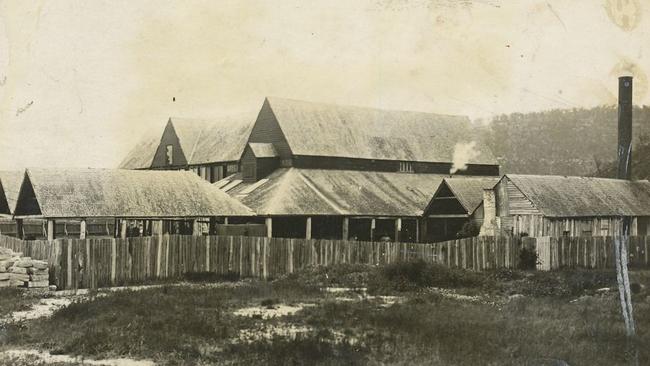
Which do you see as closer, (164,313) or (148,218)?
(164,313)

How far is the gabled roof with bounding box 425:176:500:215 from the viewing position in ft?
148

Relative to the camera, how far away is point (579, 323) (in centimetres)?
1850

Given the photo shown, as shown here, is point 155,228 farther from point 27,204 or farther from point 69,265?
point 69,265

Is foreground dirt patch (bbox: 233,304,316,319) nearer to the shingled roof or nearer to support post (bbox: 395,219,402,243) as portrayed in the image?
support post (bbox: 395,219,402,243)

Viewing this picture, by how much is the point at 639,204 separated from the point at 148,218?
3094 centimetres

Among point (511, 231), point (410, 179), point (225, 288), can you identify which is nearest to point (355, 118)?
point (410, 179)

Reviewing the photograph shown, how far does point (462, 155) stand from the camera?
62.2 m

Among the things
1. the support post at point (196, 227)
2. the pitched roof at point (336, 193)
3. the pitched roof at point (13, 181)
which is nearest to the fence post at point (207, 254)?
the support post at point (196, 227)

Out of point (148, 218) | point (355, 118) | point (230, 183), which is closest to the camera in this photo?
point (148, 218)

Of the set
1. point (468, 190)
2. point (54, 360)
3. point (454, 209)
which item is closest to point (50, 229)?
point (54, 360)

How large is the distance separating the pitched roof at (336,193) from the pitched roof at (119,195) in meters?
3.94

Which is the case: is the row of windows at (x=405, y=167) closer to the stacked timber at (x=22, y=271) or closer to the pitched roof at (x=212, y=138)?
the pitched roof at (x=212, y=138)

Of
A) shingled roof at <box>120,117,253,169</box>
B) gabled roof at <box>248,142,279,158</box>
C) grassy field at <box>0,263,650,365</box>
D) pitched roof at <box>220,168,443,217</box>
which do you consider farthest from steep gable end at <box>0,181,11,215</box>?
grassy field at <box>0,263,650,365</box>

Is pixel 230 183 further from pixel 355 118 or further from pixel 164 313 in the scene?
pixel 164 313
